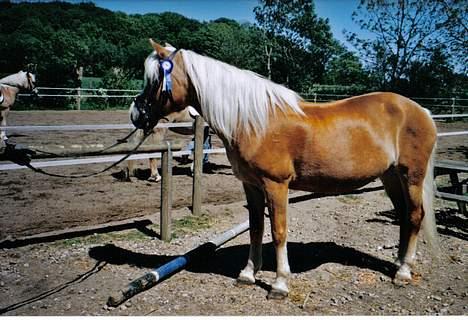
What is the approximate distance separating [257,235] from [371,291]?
3.47 ft

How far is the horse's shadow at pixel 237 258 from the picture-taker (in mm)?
3512

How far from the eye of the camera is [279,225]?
114 inches

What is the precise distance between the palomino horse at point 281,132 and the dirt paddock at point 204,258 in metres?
0.29

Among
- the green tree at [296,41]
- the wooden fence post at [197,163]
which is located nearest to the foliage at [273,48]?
the green tree at [296,41]

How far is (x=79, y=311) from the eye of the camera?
8.79 ft

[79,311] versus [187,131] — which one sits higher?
[187,131]

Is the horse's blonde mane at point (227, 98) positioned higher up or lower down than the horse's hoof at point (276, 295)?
higher up

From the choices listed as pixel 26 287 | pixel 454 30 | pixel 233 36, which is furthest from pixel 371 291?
pixel 233 36

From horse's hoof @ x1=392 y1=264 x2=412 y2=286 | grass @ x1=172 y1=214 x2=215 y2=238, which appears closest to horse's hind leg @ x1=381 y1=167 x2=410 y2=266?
horse's hoof @ x1=392 y1=264 x2=412 y2=286

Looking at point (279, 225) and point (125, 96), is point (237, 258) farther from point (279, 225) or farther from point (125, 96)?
point (125, 96)

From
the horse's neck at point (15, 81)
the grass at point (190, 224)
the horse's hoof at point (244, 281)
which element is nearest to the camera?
the horse's hoof at point (244, 281)

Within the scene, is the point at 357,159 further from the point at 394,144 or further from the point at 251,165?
the point at 251,165

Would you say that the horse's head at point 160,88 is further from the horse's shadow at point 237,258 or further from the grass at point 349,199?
the grass at point 349,199

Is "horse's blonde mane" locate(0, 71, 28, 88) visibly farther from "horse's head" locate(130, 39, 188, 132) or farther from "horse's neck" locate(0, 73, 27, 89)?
"horse's head" locate(130, 39, 188, 132)
